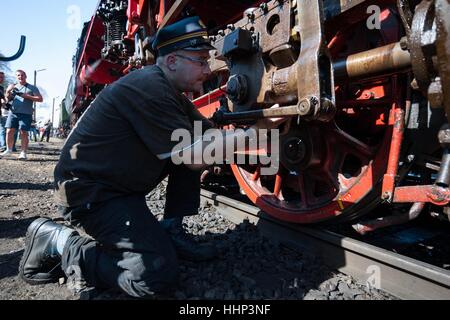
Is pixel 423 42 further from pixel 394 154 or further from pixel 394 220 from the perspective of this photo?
pixel 394 220

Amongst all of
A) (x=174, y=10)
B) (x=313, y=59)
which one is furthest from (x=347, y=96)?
(x=174, y=10)

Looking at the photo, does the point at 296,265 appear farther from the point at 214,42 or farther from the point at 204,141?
the point at 214,42

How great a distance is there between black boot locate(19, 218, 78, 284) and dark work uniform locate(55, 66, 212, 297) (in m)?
0.15

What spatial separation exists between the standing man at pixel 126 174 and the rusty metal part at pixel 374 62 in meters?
0.49

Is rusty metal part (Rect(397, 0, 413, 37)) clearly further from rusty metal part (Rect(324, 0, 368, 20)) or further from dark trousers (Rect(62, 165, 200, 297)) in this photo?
dark trousers (Rect(62, 165, 200, 297))

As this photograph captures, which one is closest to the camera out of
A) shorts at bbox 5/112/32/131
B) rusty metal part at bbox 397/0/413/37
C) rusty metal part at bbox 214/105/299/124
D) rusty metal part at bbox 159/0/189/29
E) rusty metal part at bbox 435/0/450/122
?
rusty metal part at bbox 435/0/450/122

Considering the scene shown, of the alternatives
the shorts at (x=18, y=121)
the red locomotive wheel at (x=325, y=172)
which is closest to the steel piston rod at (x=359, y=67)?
the red locomotive wheel at (x=325, y=172)

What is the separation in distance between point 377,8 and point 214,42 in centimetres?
105

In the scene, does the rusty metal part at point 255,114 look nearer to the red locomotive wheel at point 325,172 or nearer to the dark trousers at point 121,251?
the red locomotive wheel at point 325,172

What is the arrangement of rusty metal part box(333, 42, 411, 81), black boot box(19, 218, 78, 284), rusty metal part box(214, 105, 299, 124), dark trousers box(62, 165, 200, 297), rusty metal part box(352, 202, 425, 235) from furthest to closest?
1. black boot box(19, 218, 78, 284)
2. rusty metal part box(352, 202, 425, 235)
3. dark trousers box(62, 165, 200, 297)
4. rusty metal part box(214, 105, 299, 124)
5. rusty metal part box(333, 42, 411, 81)

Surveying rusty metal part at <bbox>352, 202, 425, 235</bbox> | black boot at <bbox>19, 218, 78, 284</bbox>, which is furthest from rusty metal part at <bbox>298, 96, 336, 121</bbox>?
black boot at <bbox>19, 218, 78, 284</bbox>

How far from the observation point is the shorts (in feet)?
22.5

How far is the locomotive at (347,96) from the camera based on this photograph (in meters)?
1.36

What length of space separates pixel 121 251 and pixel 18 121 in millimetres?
6573
